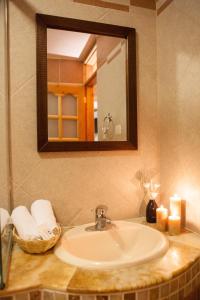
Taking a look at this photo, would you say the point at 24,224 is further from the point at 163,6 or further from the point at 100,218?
the point at 163,6

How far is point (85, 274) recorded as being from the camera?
2.39 ft

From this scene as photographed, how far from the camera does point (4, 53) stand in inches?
41.1

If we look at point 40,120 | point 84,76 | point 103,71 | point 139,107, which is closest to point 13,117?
point 40,120

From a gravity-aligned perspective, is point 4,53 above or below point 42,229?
above

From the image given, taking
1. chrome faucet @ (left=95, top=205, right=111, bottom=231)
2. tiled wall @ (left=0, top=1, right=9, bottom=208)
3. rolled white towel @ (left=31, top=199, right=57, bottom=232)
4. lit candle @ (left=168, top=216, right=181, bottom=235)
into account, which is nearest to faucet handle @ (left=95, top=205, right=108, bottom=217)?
chrome faucet @ (left=95, top=205, right=111, bottom=231)

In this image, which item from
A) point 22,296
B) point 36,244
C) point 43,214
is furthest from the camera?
point 43,214

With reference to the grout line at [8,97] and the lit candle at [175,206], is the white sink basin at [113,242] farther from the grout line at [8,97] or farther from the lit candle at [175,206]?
the grout line at [8,97]

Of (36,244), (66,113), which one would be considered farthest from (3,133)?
(36,244)

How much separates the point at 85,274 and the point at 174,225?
511 millimetres

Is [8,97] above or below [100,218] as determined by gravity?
above

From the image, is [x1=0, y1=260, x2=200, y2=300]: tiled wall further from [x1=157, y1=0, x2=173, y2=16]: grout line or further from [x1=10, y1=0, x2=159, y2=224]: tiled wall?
[x1=157, y1=0, x2=173, y2=16]: grout line

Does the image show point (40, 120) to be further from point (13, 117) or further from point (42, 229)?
point (42, 229)

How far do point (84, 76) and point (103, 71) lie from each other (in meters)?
0.12

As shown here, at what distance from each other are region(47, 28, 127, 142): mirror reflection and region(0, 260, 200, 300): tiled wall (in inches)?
25.9
